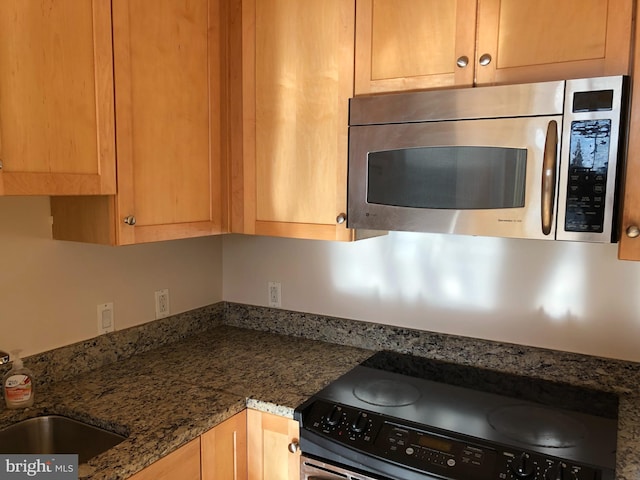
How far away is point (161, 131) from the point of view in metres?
1.60

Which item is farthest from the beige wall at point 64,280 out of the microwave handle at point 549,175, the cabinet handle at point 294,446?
the microwave handle at point 549,175

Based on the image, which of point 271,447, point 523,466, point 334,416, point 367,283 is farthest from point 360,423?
point 367,283

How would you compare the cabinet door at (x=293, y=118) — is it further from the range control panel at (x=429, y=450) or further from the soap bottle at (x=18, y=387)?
the soap bottle at (x=18, y=387)

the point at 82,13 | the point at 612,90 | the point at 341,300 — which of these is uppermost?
the point at 82,13

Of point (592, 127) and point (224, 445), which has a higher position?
point (592, 127)

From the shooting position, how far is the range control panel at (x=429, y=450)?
118 cm

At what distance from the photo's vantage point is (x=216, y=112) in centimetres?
181

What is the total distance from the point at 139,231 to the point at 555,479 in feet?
4.25

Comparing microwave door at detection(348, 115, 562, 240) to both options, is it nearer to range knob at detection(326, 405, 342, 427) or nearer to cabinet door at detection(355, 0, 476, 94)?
cabinet door at detection(355, 0, 476, 94)

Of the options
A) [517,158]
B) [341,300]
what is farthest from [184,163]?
[517,158]

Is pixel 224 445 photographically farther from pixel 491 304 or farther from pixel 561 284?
pixel 561 284

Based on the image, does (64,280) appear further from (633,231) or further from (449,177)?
(633,231)
